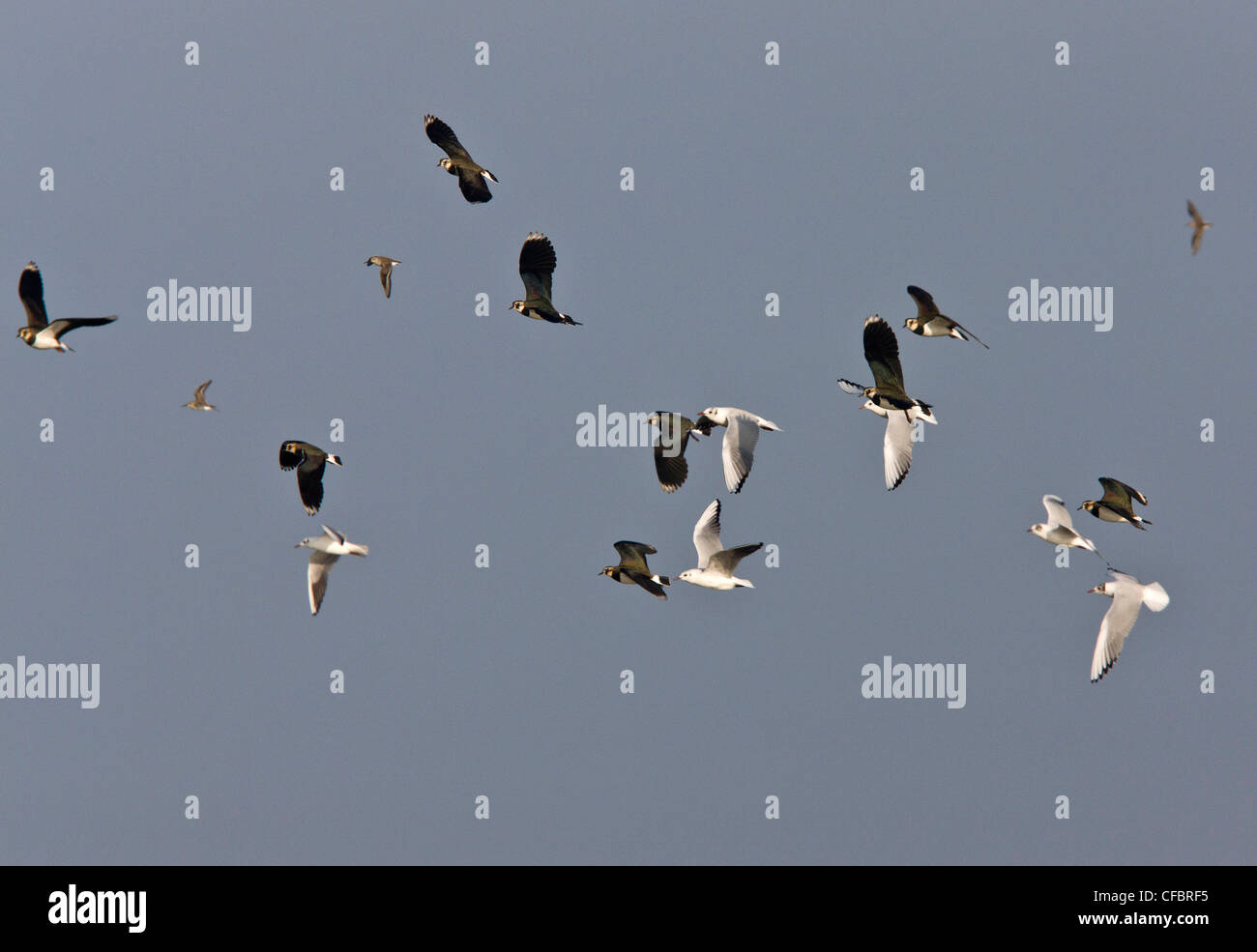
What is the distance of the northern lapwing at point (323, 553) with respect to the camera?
30.4 meters

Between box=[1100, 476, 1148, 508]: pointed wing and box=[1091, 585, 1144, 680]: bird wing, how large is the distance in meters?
1.16

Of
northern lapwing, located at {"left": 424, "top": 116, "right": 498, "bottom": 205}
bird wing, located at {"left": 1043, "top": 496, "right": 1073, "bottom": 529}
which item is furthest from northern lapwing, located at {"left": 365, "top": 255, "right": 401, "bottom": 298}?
bird wing, located at {"left": 1043, "top": 496, "right": 1073, "bottom": 529}

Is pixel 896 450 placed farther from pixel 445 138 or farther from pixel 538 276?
pixel 445 138

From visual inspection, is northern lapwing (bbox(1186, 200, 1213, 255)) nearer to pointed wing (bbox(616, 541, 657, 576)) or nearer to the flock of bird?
the flock of bird

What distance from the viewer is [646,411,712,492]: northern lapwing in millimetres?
28984

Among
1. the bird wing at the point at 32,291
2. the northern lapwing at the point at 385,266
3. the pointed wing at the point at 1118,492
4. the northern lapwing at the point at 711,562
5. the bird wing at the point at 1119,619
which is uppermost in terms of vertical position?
the northern lapwing at the point at 385,266

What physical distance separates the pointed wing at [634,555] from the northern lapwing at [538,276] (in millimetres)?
3724

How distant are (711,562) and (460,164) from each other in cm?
776

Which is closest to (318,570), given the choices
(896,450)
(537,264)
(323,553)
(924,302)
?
(323,553)

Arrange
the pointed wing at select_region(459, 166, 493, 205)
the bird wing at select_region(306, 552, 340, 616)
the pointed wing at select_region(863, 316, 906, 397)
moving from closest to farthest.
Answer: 1. the pointed wing at select_region(863, 316, 906, 397)
2. the pointed wing at select_region(459, 166, 493, 205)
3. the bird wing at select_region(306, 552, 340, 616)

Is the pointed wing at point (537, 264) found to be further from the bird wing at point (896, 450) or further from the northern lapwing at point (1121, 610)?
the northern lapwing at point (1121, 610)

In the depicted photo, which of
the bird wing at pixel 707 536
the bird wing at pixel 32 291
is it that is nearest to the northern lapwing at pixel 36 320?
the bird wing at pixel 32 291

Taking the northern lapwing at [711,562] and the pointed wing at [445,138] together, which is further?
the pointed wing at [445,138]

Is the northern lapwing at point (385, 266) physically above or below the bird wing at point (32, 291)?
above
